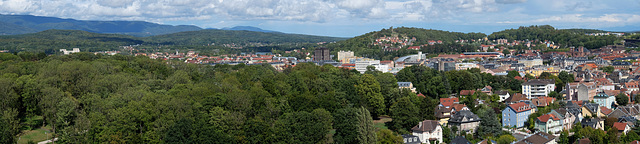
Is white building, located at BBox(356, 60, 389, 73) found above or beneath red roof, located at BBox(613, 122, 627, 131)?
above

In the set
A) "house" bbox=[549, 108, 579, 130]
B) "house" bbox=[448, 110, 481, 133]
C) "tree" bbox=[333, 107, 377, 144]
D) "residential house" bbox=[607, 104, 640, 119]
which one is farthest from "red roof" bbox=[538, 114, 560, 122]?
"tree" bbox=[333, 107, 377, 144]

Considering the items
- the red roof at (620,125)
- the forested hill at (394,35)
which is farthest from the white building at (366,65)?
the red roof at (620,125)

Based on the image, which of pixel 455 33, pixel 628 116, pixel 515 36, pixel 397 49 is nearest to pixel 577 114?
pixel 628 116

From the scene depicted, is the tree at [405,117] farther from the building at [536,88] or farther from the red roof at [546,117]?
the building at [536,88]

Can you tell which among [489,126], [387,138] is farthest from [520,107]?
[387,138]

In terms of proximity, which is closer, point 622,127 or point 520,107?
point 622,127

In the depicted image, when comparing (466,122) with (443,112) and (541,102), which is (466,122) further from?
(541,102)

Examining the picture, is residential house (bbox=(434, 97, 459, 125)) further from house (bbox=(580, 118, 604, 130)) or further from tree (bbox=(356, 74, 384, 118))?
house (bbox=(580, 118, 604, 130))
